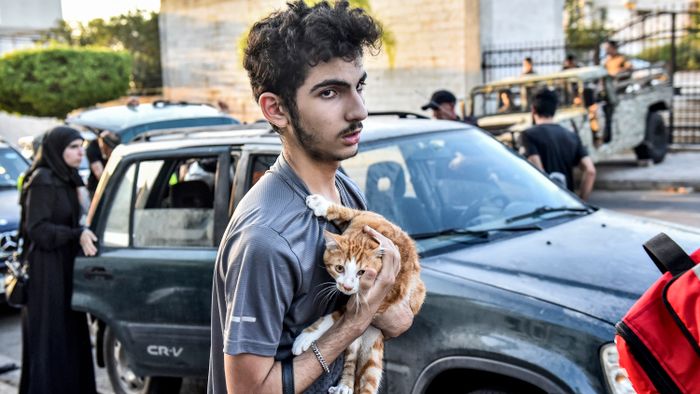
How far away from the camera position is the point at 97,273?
4.88 meters

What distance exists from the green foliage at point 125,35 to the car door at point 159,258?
104 ft

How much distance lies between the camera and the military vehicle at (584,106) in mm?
11891

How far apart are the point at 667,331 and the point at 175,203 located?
3572 mm

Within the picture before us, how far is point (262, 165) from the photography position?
429cm

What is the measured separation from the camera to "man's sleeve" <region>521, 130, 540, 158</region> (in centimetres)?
671

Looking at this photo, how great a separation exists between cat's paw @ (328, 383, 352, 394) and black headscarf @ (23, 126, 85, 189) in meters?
3.68

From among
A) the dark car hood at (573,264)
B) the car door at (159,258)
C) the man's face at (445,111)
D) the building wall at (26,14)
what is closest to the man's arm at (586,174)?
the man's face at (445,111)

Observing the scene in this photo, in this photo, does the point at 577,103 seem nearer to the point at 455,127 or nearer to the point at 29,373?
the point at 455,127

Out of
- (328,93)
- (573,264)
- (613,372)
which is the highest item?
(328,93)

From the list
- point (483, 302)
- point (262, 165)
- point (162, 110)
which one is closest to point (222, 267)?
point (483, 302)

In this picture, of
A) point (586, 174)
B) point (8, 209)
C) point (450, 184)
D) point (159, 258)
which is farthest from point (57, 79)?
point (450, 184)

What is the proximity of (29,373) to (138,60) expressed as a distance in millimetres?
32226

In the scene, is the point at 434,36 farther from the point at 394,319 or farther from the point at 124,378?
the point at 394,319

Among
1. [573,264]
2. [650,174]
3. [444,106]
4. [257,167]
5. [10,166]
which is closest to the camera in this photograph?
[573,264]
